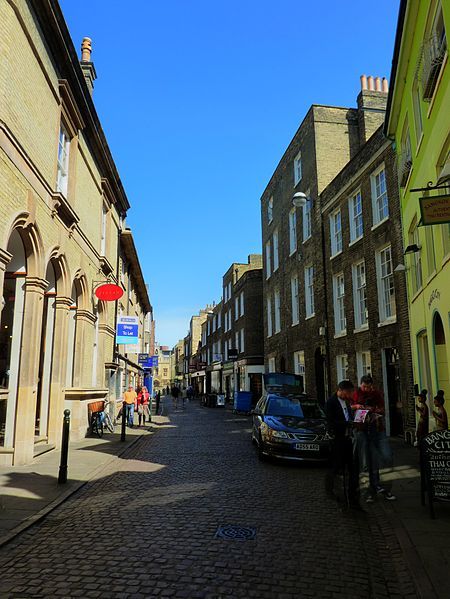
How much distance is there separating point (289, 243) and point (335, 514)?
22.2m

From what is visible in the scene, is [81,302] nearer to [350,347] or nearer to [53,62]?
[53,62]

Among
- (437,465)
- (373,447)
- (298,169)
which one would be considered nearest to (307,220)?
(298,169)

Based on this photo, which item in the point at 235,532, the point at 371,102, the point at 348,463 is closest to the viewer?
the point at 235,532

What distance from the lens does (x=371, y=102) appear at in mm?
23188

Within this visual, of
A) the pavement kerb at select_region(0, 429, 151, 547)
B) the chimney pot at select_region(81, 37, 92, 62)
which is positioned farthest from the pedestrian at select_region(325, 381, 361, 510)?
the chimney pot at select_region(81, 37, 92, 62)

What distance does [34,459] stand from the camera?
10438mm

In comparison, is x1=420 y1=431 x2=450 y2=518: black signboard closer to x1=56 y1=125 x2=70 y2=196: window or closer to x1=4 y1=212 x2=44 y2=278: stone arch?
x1=4 y1=212 x2=44 y2=278: stone arch

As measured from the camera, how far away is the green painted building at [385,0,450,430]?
30.1 feet

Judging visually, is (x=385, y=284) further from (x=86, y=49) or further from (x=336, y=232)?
(x=86, y=49)

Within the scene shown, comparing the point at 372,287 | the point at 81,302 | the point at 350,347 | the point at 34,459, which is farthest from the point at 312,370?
the point at 34,459

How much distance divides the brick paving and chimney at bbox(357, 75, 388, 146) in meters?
19.8

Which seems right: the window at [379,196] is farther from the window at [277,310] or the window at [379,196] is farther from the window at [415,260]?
the window at [277,310]

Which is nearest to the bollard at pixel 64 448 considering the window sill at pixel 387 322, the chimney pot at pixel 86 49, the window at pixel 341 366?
the window sill at pixel 387 322

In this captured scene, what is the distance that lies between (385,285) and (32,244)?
452 inches
